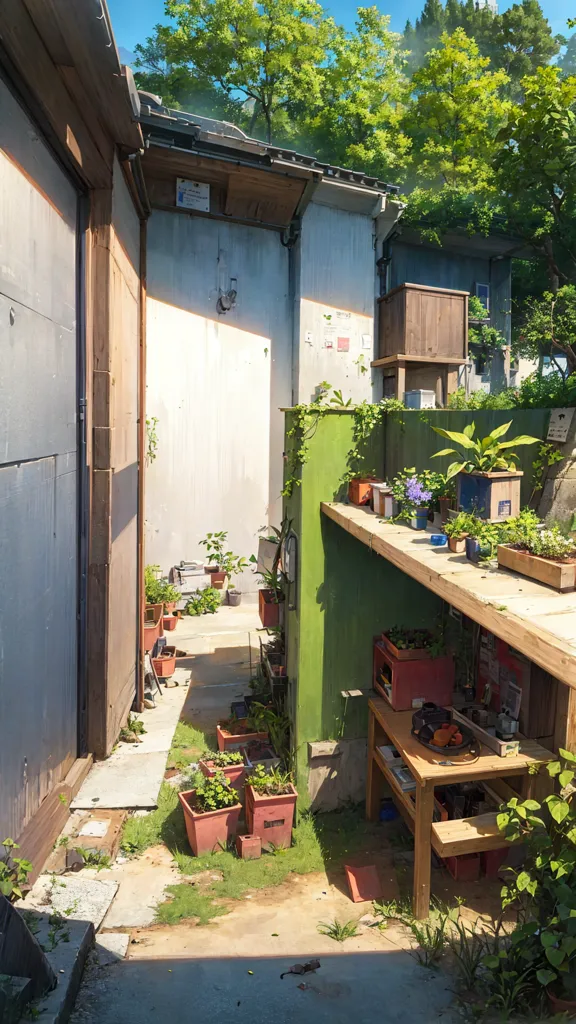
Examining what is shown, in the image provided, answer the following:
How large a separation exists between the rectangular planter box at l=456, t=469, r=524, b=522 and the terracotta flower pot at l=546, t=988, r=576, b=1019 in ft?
8.44

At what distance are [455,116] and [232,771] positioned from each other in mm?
20814

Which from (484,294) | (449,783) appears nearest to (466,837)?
(449,783)

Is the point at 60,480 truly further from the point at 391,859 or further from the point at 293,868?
A: the point at 391,859

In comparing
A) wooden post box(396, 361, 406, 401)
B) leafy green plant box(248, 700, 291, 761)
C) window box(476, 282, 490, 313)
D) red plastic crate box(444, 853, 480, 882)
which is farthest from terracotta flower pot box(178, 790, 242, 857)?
window box(476, 282, 490, 313)

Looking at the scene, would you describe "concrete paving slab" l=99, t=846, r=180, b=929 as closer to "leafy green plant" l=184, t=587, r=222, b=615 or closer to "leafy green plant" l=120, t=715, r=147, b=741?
"leafy green plant" l=120, t=715, r=147, b=741

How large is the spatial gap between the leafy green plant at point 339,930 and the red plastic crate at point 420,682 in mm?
1557

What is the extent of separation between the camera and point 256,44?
1908 centimetres

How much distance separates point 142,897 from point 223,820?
858 mm

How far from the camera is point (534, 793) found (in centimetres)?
422

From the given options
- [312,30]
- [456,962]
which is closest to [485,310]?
[312,30]

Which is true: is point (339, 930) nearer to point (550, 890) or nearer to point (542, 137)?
point (550, 890)

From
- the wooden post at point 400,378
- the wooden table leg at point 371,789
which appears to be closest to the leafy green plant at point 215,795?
the wooden table leg at point 371,789

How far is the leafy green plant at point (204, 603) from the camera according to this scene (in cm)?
1114

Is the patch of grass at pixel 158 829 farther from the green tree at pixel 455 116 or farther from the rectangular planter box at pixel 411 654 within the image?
the green tree at pixel 455 116
